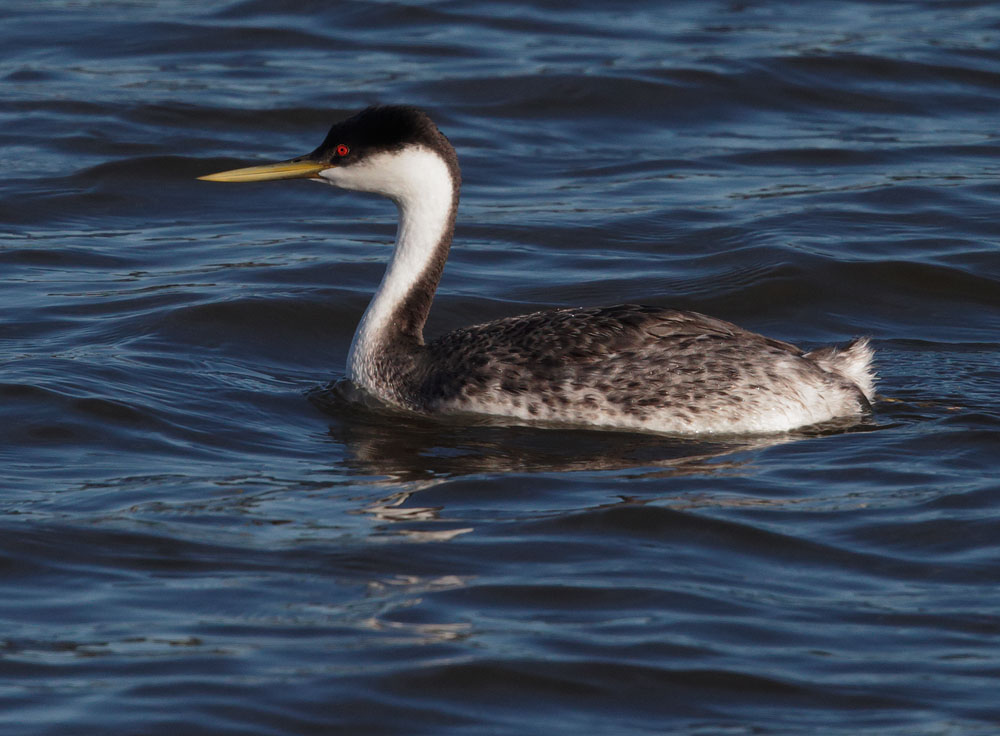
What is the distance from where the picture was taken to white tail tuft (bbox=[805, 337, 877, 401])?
848 cm

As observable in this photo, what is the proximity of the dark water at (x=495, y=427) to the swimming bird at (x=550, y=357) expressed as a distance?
0.61 ft

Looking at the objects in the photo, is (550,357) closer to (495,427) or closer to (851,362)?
(495,427)

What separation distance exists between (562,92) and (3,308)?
6.38 meters

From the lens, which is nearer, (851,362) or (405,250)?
(851,362)

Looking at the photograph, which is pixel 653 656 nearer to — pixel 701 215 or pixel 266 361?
pixel 266 361

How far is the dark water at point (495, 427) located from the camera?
18.4 feet

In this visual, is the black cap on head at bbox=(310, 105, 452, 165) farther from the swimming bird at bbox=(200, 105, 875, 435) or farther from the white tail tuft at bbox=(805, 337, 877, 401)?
the white tail tuft at bbox=(805, 337, 877, 401)

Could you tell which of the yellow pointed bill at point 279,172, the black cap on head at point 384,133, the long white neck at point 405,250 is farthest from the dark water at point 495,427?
the black cap on head at point 384,133

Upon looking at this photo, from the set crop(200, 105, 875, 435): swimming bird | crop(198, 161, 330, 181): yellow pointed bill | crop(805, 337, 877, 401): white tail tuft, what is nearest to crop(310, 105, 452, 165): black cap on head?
crop(200, 105, 875, 435): swimming bird

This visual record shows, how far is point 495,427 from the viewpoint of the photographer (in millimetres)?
8297

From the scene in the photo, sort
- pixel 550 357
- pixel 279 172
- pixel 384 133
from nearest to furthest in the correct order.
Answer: pixel 550 357, pixel 384 133, pixel 279 172

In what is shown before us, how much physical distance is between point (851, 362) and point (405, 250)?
234 centimetres

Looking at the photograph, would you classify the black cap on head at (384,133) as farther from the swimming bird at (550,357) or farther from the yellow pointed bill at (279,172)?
the yellow pointed bill at (279,172)

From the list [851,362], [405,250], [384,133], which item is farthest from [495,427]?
[851,362]
